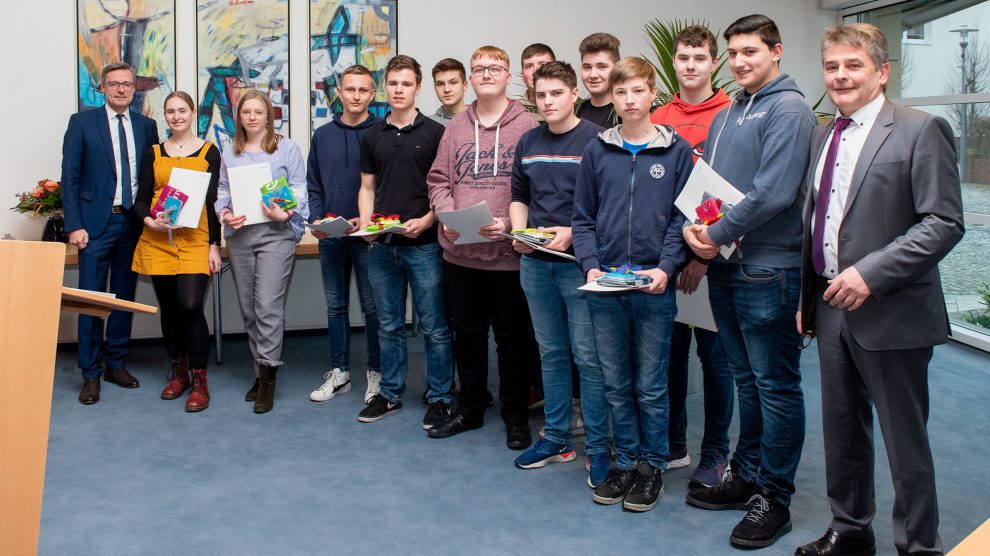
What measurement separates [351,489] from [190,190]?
1.76 m

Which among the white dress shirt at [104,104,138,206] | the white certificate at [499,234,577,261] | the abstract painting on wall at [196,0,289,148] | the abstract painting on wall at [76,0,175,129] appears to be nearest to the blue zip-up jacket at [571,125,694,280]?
the white certificate at [499,234,577,261]

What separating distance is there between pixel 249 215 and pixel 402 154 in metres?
0.83

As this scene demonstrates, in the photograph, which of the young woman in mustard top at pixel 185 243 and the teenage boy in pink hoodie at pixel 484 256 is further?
the young woman in mustard top at pixel 185 243

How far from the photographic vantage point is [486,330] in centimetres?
391

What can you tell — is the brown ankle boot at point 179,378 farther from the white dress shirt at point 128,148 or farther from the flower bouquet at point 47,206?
the flower bouquet at point 47,206

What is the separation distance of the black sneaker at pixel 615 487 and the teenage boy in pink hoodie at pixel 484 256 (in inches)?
23.0

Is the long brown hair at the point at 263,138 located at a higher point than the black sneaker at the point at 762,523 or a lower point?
higher

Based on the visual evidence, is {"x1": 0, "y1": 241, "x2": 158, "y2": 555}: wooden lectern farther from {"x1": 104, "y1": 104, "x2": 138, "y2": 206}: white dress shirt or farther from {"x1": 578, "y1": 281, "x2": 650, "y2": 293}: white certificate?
{"x1": 104, "y1": 104, "x2": 138, "y2": 206}: white dress shirt

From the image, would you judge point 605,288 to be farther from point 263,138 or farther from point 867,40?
point 263,138

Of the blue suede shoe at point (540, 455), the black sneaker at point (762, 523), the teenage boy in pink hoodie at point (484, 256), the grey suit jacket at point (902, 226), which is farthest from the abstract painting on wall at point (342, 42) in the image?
the grey suit jacket at point (902, 226)

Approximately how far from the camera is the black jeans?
3766mm

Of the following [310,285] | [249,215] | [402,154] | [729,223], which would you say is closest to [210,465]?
[249,215]

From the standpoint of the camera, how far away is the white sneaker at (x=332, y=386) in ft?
14.8

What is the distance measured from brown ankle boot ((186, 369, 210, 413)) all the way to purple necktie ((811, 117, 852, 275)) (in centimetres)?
294
